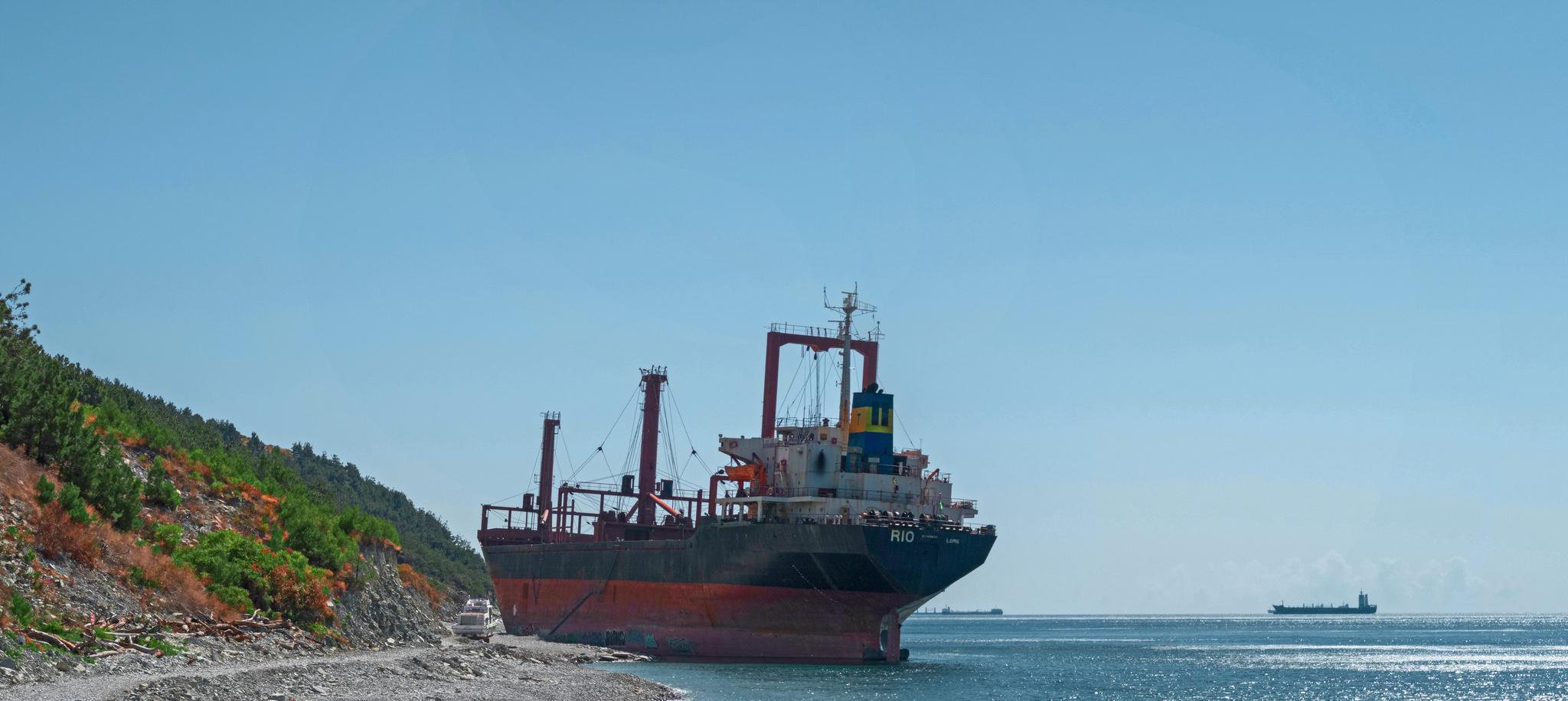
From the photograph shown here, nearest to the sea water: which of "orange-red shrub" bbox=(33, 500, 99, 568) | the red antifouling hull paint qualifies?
the red antifouling hull paint

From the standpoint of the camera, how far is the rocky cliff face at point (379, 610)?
29797mm

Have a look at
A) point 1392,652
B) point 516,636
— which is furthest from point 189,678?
point 1392,652

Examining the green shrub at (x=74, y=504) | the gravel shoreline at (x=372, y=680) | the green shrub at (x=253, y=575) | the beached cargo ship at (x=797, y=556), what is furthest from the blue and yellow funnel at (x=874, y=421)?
the green shrub at (x=74, y=504)

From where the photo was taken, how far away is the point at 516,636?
→ 177 feet

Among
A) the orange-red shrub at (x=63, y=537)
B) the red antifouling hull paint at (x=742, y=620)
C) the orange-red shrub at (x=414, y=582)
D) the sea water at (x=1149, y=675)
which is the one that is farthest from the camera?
the orange-red shrub at (x=414, y=582)

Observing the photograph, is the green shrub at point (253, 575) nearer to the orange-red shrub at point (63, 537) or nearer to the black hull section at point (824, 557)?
the orange-red shrub at point (63, 537)

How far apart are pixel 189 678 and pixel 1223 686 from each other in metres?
34.2

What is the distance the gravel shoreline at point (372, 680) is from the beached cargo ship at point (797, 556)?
7661 millimetres

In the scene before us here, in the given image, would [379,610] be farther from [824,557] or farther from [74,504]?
[824,557]

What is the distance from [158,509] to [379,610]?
5516mm

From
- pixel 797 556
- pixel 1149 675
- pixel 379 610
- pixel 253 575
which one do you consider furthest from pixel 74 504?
pixel 1149 675

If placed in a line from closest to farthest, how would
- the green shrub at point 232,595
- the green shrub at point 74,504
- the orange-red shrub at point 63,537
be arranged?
the orange-red shrub at point 63,537, the green shrub at point 74,504, the green shrub at point 232,595

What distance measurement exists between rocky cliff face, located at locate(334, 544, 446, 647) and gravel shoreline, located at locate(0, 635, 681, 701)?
75 cm

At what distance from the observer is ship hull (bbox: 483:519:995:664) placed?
3938 cm
